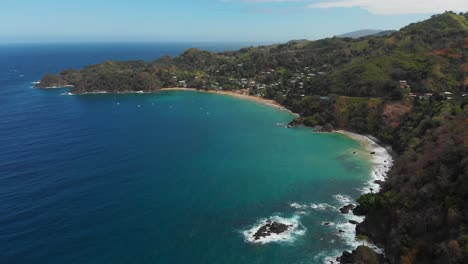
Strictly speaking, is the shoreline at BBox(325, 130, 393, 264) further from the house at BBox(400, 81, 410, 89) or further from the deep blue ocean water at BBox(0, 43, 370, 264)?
the house at BBox(400, 81, 410, 89)

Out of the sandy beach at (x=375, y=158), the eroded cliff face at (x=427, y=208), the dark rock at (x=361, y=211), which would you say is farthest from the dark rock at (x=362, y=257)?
the sandy beach at (x=375, y=158)

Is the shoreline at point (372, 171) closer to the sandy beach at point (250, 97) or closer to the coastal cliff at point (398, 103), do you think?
the coastal cliff at point (398, 103)

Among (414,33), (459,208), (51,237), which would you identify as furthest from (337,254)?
(414,33)

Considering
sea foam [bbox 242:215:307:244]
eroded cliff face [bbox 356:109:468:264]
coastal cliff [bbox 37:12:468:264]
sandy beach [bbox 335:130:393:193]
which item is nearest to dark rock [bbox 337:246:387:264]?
coastal cliff [bbox 37:12:468:264]

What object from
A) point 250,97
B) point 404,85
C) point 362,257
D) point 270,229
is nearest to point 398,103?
point 404,85

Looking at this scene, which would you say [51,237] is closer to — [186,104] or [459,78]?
[186,104]
